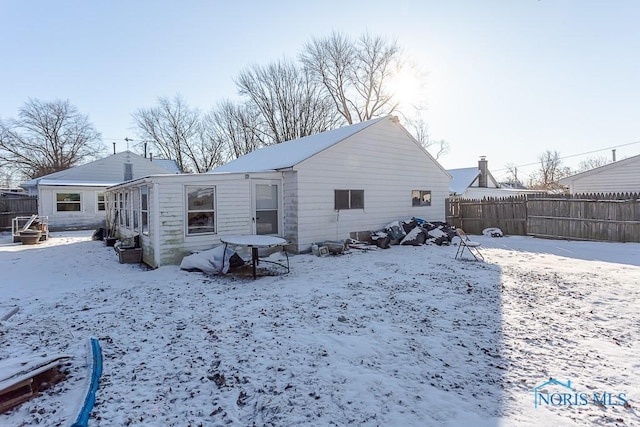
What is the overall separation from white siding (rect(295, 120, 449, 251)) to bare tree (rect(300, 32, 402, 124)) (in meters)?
16.0

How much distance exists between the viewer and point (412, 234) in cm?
1181

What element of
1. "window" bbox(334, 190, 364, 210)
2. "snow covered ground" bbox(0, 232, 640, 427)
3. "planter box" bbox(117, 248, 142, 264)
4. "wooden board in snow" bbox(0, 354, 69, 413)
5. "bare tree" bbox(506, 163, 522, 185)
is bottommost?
"snow covered ground" bbox(0, 232, 640, 427)

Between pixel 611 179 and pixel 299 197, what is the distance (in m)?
15.8

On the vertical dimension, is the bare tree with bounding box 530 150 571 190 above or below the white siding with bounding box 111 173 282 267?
above

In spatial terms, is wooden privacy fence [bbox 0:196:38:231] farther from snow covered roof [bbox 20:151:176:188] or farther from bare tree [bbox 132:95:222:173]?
bare tree [bbox 132:95:222:173]

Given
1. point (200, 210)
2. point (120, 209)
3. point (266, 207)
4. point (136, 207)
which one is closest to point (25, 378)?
point (200, 210)

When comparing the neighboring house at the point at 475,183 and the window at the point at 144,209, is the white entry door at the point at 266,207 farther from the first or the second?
the neighboring house at the point at 475,183

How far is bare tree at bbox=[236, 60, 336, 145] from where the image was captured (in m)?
28.6

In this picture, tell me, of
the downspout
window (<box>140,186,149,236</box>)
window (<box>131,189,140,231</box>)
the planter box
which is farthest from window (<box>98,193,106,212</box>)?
the downspout

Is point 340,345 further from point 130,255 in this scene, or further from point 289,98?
point 289,98

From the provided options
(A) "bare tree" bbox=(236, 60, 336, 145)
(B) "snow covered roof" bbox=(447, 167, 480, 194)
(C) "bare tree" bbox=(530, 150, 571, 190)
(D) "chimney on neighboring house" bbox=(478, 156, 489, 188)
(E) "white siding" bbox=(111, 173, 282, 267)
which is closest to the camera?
(E) "white siding" bbox=(111, 173, 282, 267)

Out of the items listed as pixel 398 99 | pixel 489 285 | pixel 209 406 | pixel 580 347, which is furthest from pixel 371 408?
pixel 398 99

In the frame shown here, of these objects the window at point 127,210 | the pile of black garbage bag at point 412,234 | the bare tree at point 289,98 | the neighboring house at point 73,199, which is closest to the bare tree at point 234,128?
the bare tree at point 289,98

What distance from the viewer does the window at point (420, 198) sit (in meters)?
13.4
